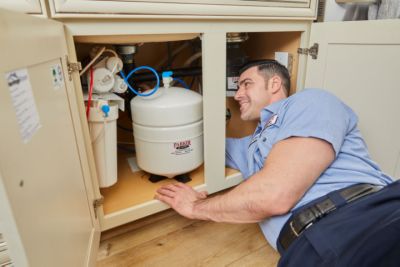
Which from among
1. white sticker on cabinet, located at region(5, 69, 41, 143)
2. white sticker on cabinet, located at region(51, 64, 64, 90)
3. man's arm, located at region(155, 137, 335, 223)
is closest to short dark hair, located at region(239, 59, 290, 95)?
man's arm, located at region(155, 137, 335, 223)

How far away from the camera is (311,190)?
76 centimetres

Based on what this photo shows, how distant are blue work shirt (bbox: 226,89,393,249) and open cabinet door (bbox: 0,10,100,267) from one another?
1.84ft

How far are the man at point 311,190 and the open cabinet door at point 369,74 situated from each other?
152mm

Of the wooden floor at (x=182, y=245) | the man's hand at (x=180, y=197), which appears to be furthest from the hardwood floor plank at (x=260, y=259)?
the man's hand at (x=180, y=197)

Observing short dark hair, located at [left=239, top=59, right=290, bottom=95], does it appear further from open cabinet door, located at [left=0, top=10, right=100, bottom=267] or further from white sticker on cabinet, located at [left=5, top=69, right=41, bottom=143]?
white sticker on cabinet, located at [left=5, top=69, right=41, bottom=143]

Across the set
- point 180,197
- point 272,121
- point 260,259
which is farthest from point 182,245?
point 272,121

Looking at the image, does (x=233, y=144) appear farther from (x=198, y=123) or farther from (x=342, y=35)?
(x=342, y=35)

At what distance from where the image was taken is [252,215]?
792 millimetres

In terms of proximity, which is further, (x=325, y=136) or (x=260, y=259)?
(x=260, y=259)

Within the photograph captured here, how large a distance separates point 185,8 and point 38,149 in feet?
1.91

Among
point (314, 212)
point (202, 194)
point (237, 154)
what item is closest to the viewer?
point (314, 212)

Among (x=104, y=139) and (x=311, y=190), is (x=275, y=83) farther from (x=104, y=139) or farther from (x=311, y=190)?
(x=104, y=139)

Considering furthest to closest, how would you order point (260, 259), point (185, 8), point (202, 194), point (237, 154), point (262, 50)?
point (262, 50) → point (237, 154) → point (202, 194) → point (260, 259) → point (185, 8)

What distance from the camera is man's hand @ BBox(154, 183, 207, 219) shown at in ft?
3.08
